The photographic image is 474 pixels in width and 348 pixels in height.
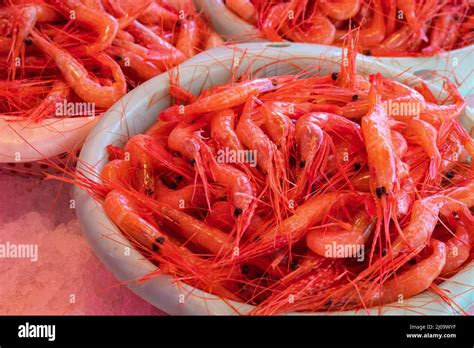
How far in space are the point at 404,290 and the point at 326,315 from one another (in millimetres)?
210

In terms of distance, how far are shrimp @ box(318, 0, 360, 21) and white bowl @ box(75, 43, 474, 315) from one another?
373 millimetres

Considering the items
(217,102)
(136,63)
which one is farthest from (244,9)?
(217,102)

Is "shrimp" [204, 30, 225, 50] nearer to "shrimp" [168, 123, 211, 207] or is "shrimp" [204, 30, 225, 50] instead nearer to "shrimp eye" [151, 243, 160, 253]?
"shrimp" [168, 123, 211, 207]

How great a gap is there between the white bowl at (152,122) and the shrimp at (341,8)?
1.23ft

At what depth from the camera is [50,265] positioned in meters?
1.74

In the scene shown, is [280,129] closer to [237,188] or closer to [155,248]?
[237,188]

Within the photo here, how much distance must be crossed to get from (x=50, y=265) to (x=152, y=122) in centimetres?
52

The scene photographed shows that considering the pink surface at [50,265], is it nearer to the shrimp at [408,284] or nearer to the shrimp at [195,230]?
the shrimp at [195,230]

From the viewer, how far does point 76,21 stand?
2.11m

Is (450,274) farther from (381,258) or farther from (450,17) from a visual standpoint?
(450,17)

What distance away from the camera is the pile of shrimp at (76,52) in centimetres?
197

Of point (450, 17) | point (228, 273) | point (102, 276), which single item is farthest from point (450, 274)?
point (450, 17)

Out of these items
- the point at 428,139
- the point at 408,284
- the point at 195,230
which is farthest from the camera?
the point at 428,139

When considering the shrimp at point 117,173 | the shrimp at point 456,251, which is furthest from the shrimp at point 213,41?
the shrimp at point 456,251
